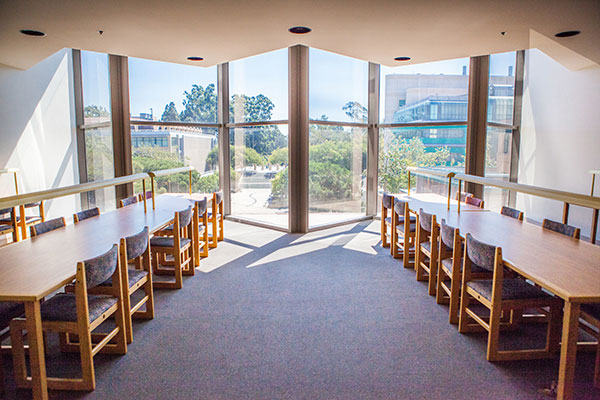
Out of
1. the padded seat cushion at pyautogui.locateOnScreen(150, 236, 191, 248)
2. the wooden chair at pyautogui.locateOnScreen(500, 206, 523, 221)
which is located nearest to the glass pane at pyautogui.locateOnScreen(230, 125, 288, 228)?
the padded seat cushion at pyautogui.locateOnScreen(150, 236, 191, 248)

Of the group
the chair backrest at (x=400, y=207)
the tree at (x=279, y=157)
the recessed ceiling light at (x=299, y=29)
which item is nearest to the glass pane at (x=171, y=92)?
the tree at (x=279, y=157)

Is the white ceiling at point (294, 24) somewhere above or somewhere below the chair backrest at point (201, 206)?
above

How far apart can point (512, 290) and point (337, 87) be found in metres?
4.96

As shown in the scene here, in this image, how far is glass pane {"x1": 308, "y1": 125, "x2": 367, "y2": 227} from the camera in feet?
21.6

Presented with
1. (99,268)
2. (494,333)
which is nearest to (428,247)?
(494,333)

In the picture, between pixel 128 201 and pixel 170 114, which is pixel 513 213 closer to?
pixel 128 201

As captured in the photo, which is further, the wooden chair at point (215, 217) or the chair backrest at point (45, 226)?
the wooden chair at point (215, 217)

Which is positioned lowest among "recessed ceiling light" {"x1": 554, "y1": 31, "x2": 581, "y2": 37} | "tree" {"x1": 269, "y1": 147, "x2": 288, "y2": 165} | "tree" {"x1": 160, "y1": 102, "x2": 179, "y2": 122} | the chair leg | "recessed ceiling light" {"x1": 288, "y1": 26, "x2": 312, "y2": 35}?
the chair leg

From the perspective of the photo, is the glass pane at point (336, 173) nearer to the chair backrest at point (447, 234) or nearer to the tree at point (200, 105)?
the tree at point (200, 105)

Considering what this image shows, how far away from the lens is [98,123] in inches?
267

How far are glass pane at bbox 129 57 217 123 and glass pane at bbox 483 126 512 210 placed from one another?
510 centimetres

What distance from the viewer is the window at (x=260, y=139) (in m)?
6.55

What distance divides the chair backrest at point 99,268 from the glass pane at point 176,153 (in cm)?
475

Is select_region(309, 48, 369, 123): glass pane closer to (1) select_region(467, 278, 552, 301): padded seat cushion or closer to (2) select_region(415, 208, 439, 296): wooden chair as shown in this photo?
(2) select_region(415, 208, 439, 296): wooden chair
